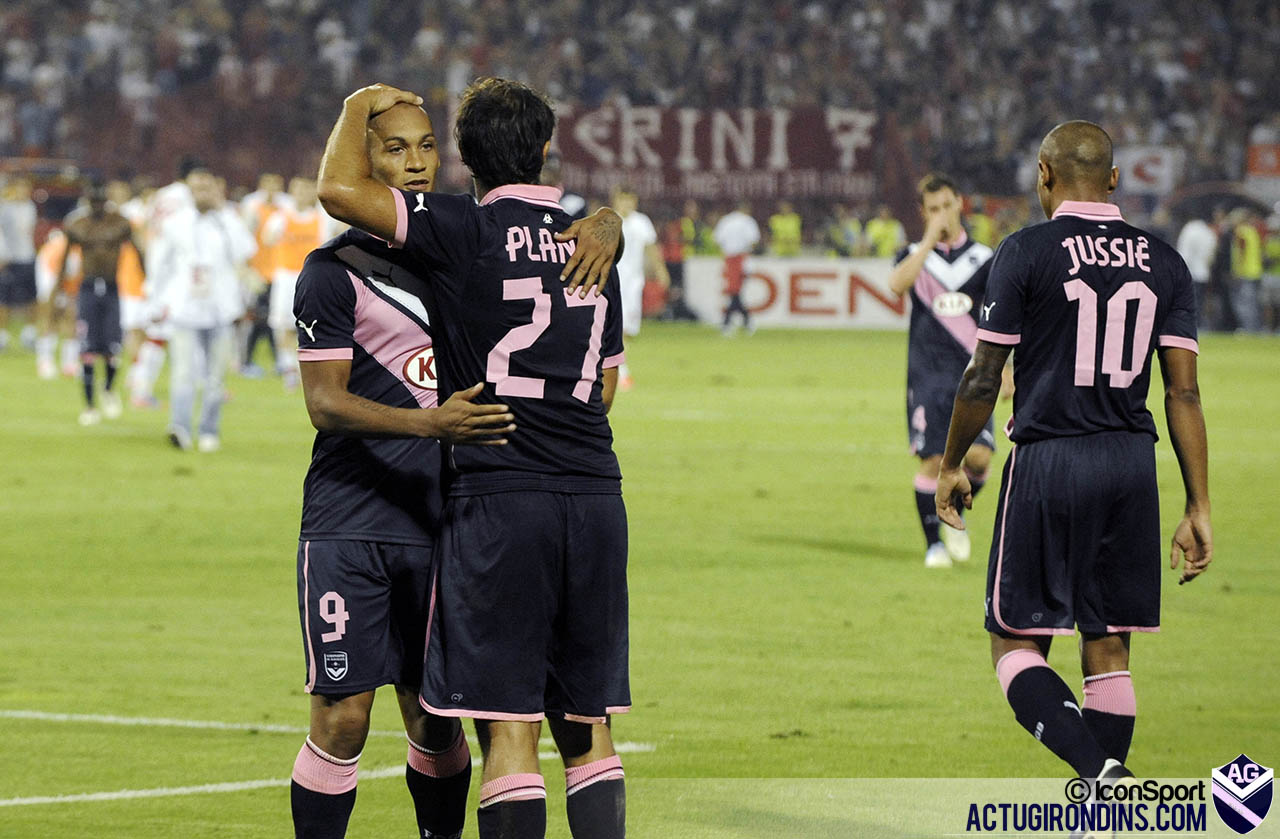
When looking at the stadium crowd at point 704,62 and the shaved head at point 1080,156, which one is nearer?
the shaved head at point 1080,156

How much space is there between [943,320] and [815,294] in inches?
983

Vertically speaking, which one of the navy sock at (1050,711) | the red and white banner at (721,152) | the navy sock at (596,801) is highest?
the navy sock at (596,801)

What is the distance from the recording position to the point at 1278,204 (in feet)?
131

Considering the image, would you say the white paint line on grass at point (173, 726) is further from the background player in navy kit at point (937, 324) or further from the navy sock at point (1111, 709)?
the background player in navy kit at point (937, 324)

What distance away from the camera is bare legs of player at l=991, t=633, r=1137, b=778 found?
18.9ft

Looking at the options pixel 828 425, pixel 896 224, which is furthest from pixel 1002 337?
pixel 896 224

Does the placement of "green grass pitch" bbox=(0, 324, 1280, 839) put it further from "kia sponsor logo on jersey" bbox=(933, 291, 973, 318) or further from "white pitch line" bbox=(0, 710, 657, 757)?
"kia sponsor logo on jersey" bbox=(933, 291, 973, 318)

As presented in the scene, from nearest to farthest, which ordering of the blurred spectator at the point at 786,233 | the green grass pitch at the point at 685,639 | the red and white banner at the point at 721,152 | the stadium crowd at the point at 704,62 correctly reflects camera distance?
the green grass pitch at the point at 685,639 → the blurred spectator at the point at 786,233 → the red and white banner at the point at 721,152 → the stadium crowd at the point at 704,62

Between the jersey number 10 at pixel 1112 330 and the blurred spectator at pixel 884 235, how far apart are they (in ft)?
103

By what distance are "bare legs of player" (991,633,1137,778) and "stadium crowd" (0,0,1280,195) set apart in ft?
112

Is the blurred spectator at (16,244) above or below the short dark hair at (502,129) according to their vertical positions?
below

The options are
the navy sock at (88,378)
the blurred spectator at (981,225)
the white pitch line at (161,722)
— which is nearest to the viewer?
the white pitch line at (161,722)

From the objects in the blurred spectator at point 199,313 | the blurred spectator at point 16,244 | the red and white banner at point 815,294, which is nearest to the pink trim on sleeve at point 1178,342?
the blurred spectator at point 199,313

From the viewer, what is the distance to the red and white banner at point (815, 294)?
3612 cm
